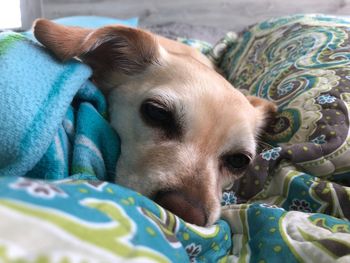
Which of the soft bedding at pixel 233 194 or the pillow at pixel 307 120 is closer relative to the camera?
the soft bedding at pixel 233 194

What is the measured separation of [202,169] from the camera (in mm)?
871

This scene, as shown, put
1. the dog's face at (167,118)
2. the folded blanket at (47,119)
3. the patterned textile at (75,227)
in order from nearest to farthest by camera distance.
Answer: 1. the patterned textile at (75,227)
2. the folded blanket at (47,119)
3. the dog's face at (167,118)

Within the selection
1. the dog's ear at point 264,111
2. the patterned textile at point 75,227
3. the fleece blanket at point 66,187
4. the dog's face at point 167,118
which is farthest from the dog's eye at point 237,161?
the patterned textile at point 75,227

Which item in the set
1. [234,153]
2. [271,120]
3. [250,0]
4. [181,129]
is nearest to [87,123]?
[181,129]

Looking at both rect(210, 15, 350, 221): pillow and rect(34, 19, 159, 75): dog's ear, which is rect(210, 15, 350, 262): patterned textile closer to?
rect(210, 15, 350, 221): pillow

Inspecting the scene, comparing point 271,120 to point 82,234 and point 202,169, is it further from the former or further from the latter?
point 82,234

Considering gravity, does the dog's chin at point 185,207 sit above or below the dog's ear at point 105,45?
below

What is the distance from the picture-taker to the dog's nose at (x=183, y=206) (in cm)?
72

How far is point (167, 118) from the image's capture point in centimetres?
93

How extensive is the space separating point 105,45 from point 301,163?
60 centimetres

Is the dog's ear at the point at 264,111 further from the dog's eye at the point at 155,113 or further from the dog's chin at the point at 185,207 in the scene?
the dog's chin at the point at 185,207

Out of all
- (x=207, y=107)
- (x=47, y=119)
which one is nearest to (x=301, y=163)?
(x=207, y=107)

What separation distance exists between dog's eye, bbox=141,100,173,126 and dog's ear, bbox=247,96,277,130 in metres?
0.34

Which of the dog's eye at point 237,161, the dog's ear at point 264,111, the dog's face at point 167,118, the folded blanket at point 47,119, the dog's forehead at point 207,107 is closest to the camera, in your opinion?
the folded blanket at point 47,119
